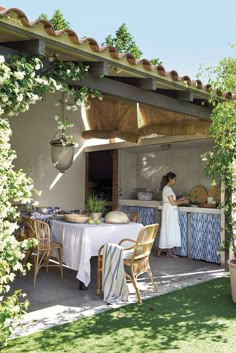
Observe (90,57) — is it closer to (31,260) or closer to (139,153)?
(31,260)

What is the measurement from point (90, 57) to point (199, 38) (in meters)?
11.6

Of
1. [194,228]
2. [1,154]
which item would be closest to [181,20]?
[194,228]

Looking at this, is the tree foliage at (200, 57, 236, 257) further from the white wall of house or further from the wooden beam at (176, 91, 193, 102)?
the white wall of house

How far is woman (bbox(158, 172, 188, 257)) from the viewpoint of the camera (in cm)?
749

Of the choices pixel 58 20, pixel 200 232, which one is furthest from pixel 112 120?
pixel 58 20

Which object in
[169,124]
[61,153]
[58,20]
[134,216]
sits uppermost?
[58,20]

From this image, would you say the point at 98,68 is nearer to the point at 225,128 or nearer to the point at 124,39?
the point at 225,128

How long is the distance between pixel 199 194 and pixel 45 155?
384 cm

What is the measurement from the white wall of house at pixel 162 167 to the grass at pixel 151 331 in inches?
180

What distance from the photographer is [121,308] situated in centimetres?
434

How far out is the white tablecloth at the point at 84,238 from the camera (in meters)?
5.13

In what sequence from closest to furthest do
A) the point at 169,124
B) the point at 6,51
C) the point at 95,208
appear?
1. the point at 6,51
2. the point at 95,208
3. the point at 169,124

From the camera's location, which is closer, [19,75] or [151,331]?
[19,75]

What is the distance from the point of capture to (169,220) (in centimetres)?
751
